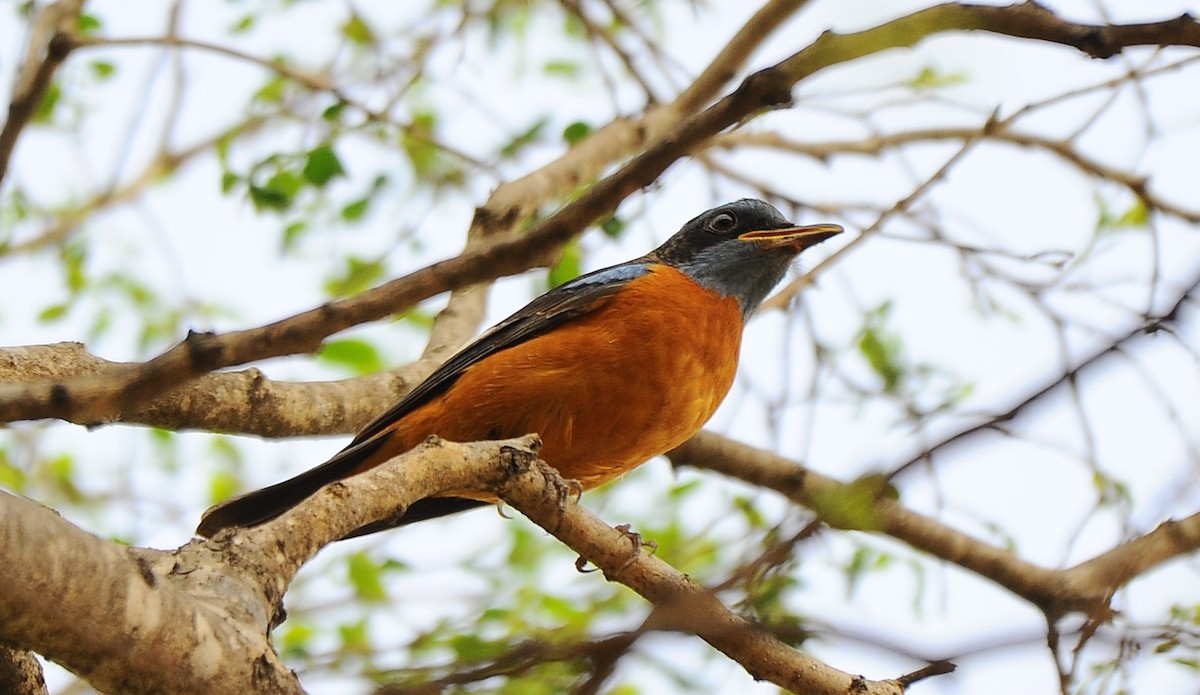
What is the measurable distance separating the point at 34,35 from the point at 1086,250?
5.42 m

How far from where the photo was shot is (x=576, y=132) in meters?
6.91

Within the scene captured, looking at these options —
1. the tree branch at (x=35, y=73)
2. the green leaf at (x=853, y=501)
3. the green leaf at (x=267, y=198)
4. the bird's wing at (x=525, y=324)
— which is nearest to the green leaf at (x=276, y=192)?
the green leaf at (x=267, y=198)

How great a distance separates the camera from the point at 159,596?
2.41 meters

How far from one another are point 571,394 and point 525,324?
0.63 metres

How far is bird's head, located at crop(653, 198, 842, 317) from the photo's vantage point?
615 cm

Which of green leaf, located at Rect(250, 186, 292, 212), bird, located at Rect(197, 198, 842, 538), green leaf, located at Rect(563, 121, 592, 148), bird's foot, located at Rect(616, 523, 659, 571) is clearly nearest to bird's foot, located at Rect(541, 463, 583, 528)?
bird's foot, located at Rect(616, 523, 659, 571)

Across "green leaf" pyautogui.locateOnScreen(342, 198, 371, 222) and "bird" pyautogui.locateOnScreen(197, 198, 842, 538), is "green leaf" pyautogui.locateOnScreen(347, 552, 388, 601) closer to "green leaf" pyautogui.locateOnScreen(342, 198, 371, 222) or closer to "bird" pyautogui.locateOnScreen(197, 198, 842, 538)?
"bird" pyautogui.locateOnScreen(197, 198, 842, 538)

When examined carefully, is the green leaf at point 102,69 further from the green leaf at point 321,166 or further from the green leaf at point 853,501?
the green leaf at point 853,501

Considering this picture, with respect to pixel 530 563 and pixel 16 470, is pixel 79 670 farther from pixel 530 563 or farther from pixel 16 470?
pixel 16 470

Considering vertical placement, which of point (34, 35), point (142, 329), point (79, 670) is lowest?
point (79, 670)

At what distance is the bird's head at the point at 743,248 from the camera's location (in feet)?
20.2

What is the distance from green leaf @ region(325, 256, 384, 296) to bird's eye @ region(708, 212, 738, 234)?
6.51 ft

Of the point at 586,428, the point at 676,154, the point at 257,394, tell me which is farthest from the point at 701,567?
the point at 676,154

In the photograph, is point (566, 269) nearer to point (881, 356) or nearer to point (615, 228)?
point (615, 228)
